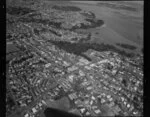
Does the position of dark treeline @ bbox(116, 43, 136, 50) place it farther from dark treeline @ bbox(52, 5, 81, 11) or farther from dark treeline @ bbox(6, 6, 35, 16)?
dark treeline @ bbox(6, 6, 35, 16)

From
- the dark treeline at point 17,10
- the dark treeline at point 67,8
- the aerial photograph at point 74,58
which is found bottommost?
the aerial photograph at point 74,58

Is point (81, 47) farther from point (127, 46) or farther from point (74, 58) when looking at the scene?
point (127, 46)

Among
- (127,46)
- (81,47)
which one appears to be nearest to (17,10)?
(81,47)

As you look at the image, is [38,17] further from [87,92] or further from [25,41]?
[87,92]

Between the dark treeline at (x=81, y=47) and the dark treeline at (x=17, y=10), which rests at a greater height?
the dark treeline at (x=17, y=10)

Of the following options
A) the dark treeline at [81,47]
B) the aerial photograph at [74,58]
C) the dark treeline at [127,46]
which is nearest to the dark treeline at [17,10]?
the aerial photograph at [74,58]

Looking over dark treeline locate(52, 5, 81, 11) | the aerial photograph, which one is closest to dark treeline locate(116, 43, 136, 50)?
the aerial photograph

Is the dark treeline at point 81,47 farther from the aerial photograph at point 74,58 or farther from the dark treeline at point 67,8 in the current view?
the dark treeline at point 67,8
